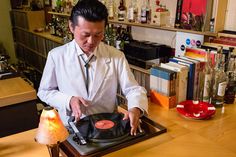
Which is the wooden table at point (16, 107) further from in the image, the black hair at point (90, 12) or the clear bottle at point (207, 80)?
the clear bottle at point (207, 80)

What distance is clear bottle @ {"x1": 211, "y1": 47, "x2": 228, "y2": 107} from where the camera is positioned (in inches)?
57.9

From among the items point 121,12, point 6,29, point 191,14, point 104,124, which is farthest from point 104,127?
point 6,29

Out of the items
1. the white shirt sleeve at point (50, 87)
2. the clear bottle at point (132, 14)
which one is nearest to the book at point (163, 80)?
the white shirt sleeve at point (50, 87)

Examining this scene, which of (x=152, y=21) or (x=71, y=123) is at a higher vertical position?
(x=152, y=21)

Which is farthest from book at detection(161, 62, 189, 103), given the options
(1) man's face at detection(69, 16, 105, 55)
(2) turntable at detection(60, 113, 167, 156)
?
(1) man's face at detection(69, 16, 105, 55)

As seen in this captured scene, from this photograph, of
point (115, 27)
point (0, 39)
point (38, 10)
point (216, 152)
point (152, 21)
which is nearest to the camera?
point (216, 152)

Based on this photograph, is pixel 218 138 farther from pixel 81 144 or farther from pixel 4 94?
pixel 4 94

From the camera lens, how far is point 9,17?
5520 millimetres

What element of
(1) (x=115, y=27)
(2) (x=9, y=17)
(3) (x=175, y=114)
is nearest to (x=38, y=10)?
(2) (x=9, y=17)

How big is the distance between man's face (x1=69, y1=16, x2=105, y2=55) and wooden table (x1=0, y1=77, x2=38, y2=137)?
788 mm

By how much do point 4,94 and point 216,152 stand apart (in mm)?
1489

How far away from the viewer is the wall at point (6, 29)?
5379 millimetres

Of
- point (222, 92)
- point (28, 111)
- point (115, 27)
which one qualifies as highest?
point (115, 27)

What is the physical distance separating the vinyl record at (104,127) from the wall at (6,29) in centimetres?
505
